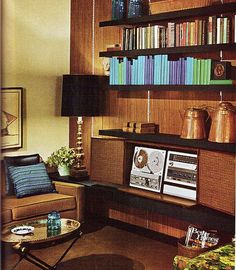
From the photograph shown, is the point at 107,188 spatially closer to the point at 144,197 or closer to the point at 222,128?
the point at 144,197

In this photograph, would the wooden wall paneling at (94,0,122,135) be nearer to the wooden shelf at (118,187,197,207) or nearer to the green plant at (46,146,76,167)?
the green plant at (46,146,76,167)

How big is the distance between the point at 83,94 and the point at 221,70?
788mm

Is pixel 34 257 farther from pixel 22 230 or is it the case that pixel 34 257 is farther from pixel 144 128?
pixel 144 128

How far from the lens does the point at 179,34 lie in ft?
7.07

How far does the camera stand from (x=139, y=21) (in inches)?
90.5

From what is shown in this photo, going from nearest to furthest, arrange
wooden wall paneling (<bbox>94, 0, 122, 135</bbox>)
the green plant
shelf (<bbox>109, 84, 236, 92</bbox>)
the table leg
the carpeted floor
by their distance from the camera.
Result: the table leg < shelf (<bbox>109, 84, 236, 92</bbox>) < the carpeted floor < the green plant < wooden wall paneling (<bbox>94, 0, 122, 135</bbox>)

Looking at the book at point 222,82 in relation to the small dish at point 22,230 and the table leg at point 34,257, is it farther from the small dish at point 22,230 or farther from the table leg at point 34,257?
the small dish at point 22,230

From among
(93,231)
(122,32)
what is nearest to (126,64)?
(122,32)

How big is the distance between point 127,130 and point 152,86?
0.28m

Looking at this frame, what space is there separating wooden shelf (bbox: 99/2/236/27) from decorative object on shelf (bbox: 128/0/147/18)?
4cm

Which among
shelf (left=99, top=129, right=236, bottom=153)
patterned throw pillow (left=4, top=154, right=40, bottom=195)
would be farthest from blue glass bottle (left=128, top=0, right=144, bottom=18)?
patterned throw pillow (left=4, top=154, right=40, bottom=195)

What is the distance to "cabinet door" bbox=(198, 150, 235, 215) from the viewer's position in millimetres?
1874

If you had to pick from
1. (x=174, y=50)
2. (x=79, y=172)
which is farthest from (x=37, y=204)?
(x=174, y=50)

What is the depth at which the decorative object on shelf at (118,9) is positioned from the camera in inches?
94.7
